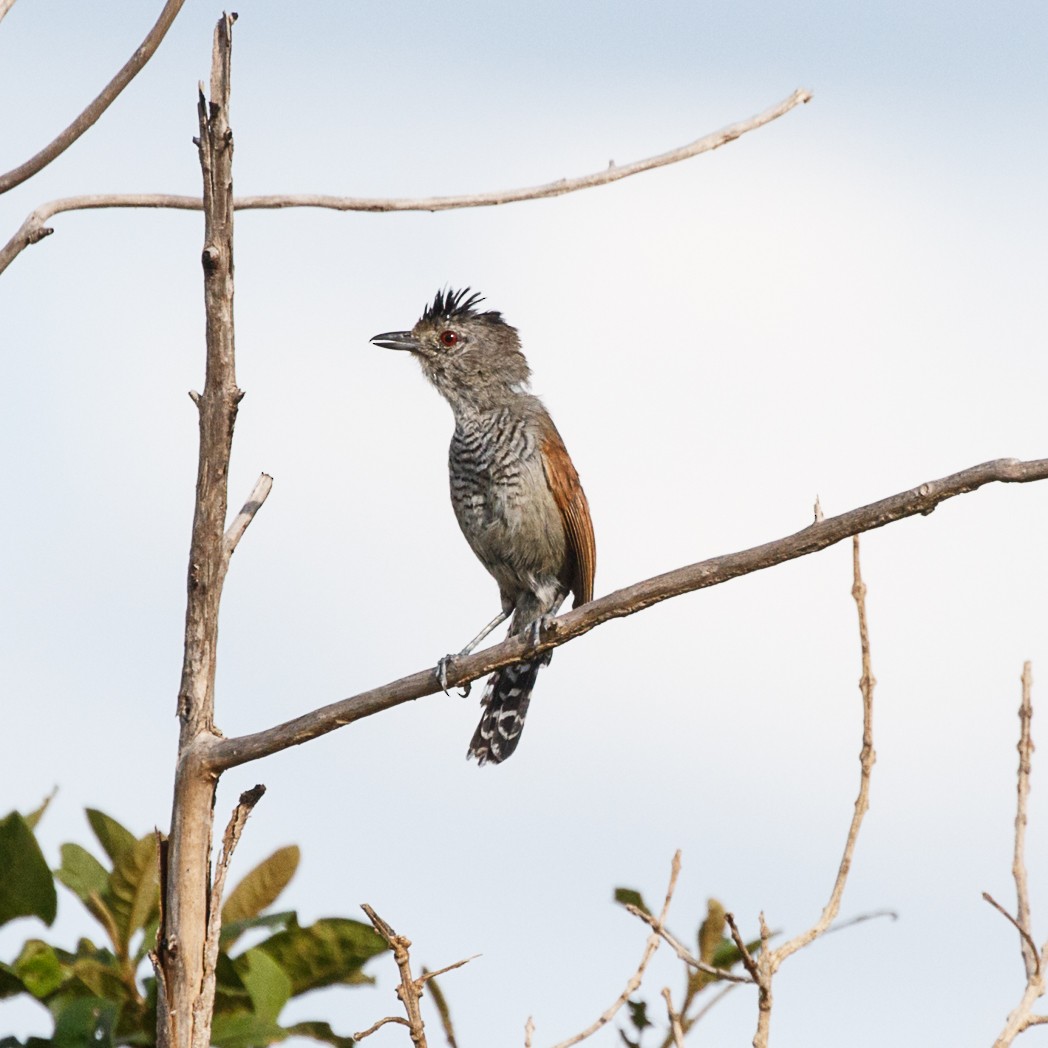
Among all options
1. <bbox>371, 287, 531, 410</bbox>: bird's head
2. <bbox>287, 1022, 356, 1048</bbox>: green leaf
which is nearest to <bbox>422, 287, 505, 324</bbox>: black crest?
<bbox>371, 287, 531, 410</bbox>: bird's head

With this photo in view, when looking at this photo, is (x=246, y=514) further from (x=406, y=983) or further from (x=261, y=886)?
(x=406, y=983)

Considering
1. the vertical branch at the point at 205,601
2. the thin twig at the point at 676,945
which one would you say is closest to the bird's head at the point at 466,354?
the vertical branch at the point at 205,601

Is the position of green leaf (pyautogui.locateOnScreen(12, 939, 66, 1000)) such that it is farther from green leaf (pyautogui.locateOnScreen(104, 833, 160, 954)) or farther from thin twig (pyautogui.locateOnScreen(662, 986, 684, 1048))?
thin twig (pyautogui.locateOnScreen(662, 986, 684, 1048))

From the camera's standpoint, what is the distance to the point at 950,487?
3072 millimetres

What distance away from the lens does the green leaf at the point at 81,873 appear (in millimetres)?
3900

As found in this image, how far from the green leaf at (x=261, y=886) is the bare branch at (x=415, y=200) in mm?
1695

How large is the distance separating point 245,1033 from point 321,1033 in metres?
0.25

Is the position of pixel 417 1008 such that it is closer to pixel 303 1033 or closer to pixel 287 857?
pixel 303 1033

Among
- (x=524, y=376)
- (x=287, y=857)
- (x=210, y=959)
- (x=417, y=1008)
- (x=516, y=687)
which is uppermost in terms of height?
(x=524, y=376)

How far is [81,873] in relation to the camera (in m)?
3.92

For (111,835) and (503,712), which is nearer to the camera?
(111,835)

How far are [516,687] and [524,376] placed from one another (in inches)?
56.1

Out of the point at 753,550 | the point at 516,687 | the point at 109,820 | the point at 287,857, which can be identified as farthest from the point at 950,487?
the point at 516,687

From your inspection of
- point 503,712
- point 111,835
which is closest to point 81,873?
point 111,835
